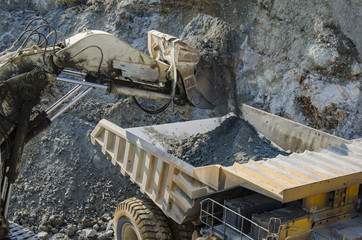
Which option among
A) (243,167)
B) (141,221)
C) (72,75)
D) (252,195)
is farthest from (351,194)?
(72,75)

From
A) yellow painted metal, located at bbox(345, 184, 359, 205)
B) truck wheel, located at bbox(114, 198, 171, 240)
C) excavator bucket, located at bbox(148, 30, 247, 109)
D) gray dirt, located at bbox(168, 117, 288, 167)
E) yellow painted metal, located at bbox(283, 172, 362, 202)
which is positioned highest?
excavator bucket, located at bbox(148, 30, 247, 109)

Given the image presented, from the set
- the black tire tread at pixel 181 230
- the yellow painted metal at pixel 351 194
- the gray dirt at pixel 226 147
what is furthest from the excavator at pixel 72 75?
the yellow painted metal at pixel 351 194

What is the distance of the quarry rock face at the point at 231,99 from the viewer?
7.06 meters

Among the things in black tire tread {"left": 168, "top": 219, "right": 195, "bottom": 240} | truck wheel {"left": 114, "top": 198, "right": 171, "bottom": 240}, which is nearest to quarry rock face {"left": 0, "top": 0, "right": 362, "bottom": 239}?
truck wheel {"left": 114, "top": 198, "right": 171, "bottom": 240}

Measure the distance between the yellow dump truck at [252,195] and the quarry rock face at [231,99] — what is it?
5.32 feet

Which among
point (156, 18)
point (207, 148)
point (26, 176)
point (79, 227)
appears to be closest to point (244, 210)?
point (207, 148)

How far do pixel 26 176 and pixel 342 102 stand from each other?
19.0 feet

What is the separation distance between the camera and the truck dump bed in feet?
12.6

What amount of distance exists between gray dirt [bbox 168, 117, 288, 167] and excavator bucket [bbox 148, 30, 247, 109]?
18.5 inches

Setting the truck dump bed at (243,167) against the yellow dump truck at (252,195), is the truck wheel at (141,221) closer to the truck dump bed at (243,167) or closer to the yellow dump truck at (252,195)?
the yellow dump truck at (252,195)

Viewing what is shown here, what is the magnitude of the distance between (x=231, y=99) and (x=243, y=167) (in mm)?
3032

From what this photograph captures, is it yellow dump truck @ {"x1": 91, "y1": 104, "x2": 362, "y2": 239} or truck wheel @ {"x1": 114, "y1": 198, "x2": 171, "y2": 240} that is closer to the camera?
yellow dump truck @ {"x1": 91, "y1": 104, "x2": 362, "y2": 239}

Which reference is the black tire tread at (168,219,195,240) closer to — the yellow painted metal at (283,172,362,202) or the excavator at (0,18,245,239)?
the yellow painted metal at (283,172,362,202)

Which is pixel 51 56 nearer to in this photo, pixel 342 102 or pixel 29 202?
pixel 29 202
